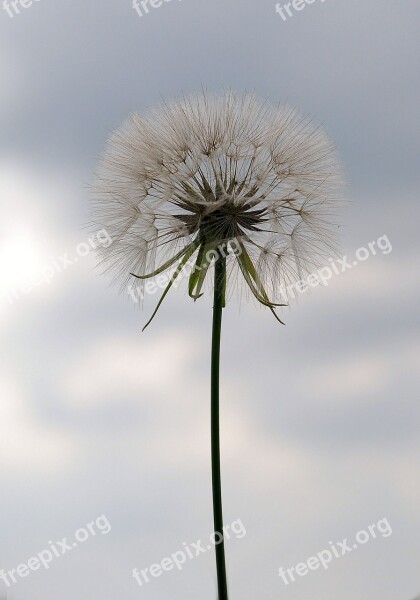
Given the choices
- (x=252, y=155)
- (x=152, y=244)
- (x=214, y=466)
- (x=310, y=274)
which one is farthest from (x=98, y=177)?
(x=214, y=466)

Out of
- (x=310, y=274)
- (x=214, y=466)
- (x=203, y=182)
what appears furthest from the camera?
(x=310, y=274)

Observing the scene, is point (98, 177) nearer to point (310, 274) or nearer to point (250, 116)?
point (250, 116)

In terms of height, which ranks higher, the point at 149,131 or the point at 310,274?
the point at 149,131

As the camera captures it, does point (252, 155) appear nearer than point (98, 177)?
Yes

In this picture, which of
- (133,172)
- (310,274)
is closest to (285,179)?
(310,274)

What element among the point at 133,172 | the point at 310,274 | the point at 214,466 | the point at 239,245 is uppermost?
the point at 133,172

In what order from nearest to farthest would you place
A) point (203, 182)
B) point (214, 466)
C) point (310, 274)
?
point (214, 466) → point (203, 182) → point (310, 274)
